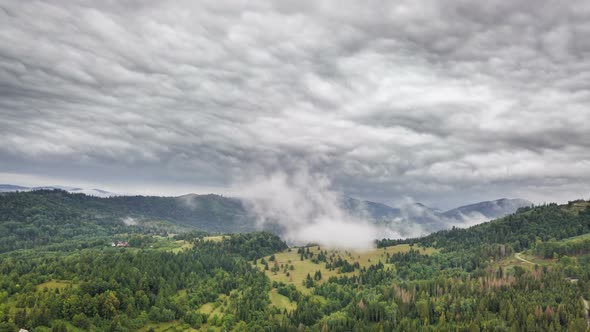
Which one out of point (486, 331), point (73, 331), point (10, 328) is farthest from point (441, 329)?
point (10, 328)

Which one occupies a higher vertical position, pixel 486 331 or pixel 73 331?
pixel 486 331

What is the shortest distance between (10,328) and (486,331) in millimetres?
255678

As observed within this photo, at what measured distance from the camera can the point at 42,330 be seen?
18225 centimetres

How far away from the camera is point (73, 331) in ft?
639

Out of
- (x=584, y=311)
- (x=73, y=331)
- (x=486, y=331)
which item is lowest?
(x=73, y=331)

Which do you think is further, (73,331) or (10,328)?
(73,331)

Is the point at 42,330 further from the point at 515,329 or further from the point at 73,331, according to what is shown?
the point at 515,329

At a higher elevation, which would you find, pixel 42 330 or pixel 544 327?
pixel 544 327

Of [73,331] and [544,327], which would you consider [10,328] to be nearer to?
[73,331]

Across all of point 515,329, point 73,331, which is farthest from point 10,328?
point 515,329

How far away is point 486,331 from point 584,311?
61.9 metres

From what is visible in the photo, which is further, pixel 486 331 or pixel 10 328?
pixel 486 331

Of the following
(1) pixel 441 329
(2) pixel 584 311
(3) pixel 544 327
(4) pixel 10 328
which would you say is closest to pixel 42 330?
(4) pixel 10 328

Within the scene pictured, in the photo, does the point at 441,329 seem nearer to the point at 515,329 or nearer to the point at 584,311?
the point at 515,329
